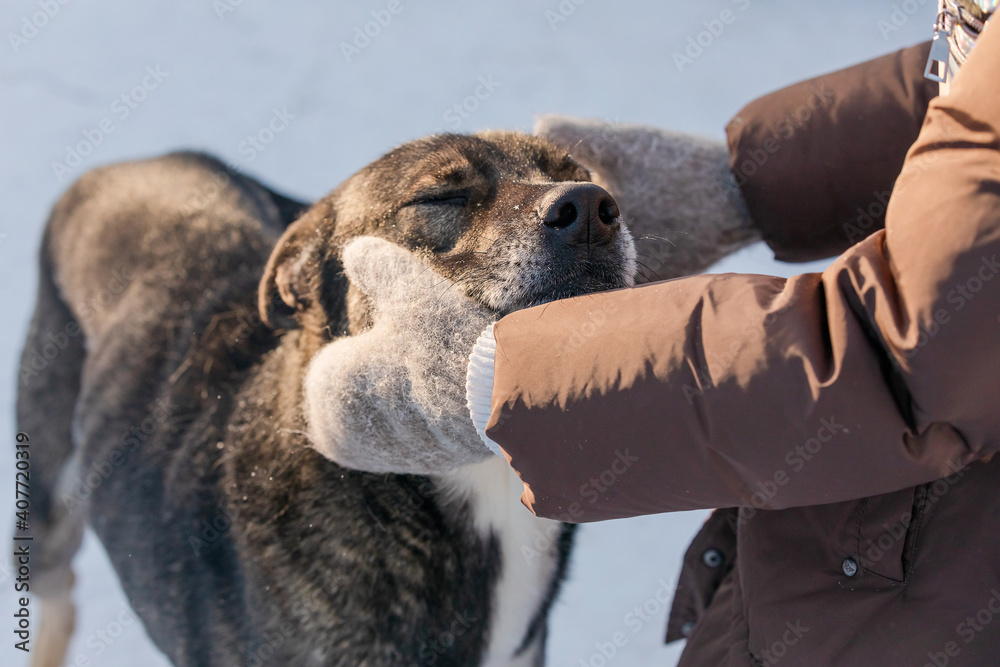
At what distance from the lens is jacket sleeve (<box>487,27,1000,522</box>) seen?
1032mm

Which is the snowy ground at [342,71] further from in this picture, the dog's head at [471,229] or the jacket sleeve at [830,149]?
the dog's head at [471,229]

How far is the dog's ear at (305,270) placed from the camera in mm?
1860

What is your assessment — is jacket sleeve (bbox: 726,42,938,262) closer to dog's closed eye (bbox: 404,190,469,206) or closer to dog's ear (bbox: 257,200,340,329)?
dog's closed eye (bbox: 404,190,469,206)

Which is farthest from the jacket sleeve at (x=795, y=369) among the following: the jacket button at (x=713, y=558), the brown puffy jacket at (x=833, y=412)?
the jacket button at (x=713, y=558)

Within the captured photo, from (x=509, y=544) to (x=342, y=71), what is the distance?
3838 millimetres

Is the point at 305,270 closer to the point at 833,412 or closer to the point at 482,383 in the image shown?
the point at 482,383

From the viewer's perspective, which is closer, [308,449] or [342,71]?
[308,449]

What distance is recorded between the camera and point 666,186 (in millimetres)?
2193


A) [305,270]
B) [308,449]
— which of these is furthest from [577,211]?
[308,449]

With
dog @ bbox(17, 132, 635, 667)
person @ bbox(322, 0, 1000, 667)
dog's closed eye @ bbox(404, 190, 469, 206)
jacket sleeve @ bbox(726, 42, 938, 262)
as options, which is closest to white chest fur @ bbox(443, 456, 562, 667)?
dog @ bbox(17, 132, 635, 667)

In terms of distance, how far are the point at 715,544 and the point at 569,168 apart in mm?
1005

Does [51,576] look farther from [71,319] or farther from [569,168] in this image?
[569,168]

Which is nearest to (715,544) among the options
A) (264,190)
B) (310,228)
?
(310,228)

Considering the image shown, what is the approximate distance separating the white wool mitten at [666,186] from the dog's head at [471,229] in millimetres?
276
